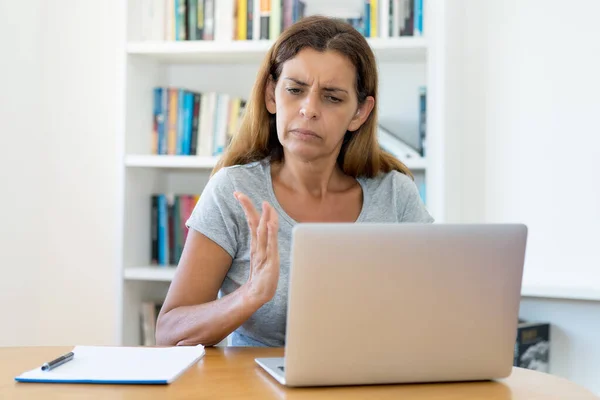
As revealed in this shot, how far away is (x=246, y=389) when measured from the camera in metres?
1.04

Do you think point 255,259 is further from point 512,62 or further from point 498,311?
point 512,62

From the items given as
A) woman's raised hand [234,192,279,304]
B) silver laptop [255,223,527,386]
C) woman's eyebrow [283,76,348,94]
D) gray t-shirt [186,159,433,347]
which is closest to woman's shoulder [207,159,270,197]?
gray t-shirt [186,159,433,347]

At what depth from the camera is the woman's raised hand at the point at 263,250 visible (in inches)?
46.0

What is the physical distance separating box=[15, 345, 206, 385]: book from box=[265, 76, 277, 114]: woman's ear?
0.64 meters

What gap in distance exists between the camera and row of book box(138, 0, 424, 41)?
240 cm

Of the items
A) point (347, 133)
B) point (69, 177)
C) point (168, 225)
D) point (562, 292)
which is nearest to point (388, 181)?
point (347, 133)

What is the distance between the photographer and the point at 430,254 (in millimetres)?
1027

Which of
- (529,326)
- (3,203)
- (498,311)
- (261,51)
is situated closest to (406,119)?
(261,51)

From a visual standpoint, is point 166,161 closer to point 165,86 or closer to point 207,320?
point 165,86

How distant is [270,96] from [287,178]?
190mm

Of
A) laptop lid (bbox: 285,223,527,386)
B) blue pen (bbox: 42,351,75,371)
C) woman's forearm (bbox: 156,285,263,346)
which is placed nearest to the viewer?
laptop lid (bbox: 285,223,527,386)

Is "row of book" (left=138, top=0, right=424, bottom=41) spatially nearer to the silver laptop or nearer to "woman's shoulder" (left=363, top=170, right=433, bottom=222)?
"woman's shoulder" (left=363, top=170, right=433, bottom=222)

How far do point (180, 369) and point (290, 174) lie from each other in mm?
717

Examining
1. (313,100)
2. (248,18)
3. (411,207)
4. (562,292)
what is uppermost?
(248,18)
